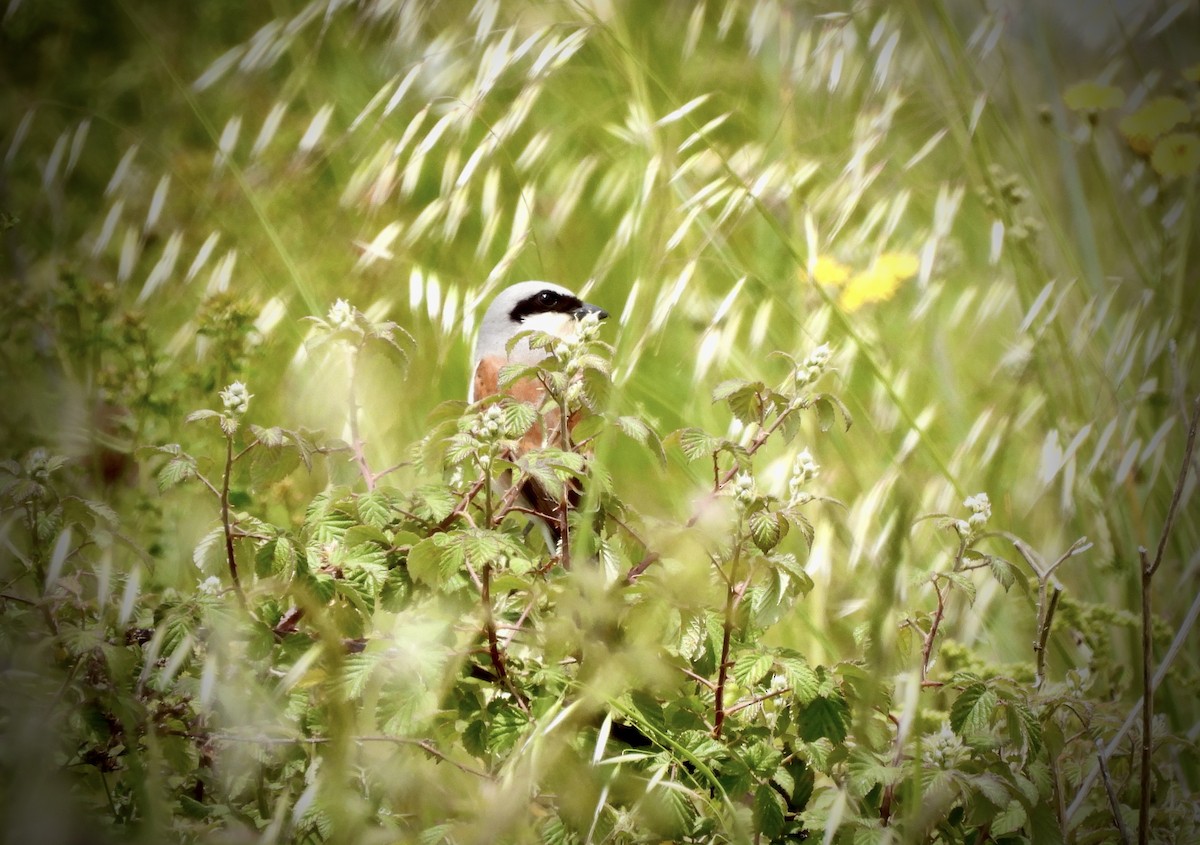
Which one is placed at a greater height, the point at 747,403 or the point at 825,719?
the point at 747,403

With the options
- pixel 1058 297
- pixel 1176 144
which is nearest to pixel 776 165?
pixel 1058 297

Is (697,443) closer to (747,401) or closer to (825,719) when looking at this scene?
(747,401)

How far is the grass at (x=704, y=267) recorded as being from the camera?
149 centimetres

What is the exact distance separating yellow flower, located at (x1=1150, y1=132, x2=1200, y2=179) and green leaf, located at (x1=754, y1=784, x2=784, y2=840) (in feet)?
4.20

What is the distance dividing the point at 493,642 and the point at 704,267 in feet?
4.71

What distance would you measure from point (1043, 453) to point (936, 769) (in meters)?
0.92

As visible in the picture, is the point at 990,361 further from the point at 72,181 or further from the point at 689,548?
the point at 72,181

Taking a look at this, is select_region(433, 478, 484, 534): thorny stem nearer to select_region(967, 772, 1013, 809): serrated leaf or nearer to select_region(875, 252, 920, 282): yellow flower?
select_region(967, 772, 1013, 809): serrated leaf

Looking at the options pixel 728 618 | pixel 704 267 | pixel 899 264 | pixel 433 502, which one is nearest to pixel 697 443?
pixel 728 618

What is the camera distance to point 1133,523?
1.74 m

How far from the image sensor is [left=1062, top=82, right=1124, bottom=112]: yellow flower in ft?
5.59

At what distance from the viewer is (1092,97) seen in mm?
1710

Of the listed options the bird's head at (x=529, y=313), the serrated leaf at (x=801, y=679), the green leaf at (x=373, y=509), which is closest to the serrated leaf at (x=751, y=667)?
the serrated leaf at (x=801, y=679)

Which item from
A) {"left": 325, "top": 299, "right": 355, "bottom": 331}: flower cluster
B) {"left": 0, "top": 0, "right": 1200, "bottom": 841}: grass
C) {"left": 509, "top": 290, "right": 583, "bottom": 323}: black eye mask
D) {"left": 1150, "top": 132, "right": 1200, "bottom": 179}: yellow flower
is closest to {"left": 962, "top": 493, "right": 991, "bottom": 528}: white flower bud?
{"left": 0, "top": 0, "right": 1200, "bottom": 841}: grass
